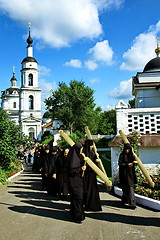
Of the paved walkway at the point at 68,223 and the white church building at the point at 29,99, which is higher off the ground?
the white church building at the point at 29,99

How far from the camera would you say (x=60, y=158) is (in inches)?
316

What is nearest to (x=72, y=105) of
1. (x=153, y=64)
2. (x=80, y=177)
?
(x=153, y=64)

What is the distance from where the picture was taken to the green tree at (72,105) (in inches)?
1481

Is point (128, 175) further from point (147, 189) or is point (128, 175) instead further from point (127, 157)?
point (147, 189)

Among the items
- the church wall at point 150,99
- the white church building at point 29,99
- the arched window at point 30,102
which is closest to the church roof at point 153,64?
the church wall at point 150,99

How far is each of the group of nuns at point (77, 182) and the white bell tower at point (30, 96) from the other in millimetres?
45656

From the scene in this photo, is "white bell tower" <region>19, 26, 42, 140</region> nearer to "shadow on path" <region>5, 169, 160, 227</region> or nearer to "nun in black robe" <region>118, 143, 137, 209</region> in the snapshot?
"shadow on path" <region>5, 169, 160, 227</region>

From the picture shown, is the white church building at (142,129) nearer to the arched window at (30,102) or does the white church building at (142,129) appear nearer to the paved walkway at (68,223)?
Answer: the paved walkway at (68,223)

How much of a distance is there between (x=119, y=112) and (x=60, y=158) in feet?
9.80

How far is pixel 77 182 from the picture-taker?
538 cm

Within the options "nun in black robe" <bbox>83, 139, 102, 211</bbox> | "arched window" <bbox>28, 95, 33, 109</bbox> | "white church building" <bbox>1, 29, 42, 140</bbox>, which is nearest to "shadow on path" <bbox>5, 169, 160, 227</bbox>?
"nun in black robe" <bbox>83, 139, 102, 211</bbox>

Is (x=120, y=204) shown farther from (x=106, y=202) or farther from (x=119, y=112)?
(x=119, y=112)

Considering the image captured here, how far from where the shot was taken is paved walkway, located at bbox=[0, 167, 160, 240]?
4379mm

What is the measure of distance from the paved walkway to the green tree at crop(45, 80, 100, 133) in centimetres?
3080
